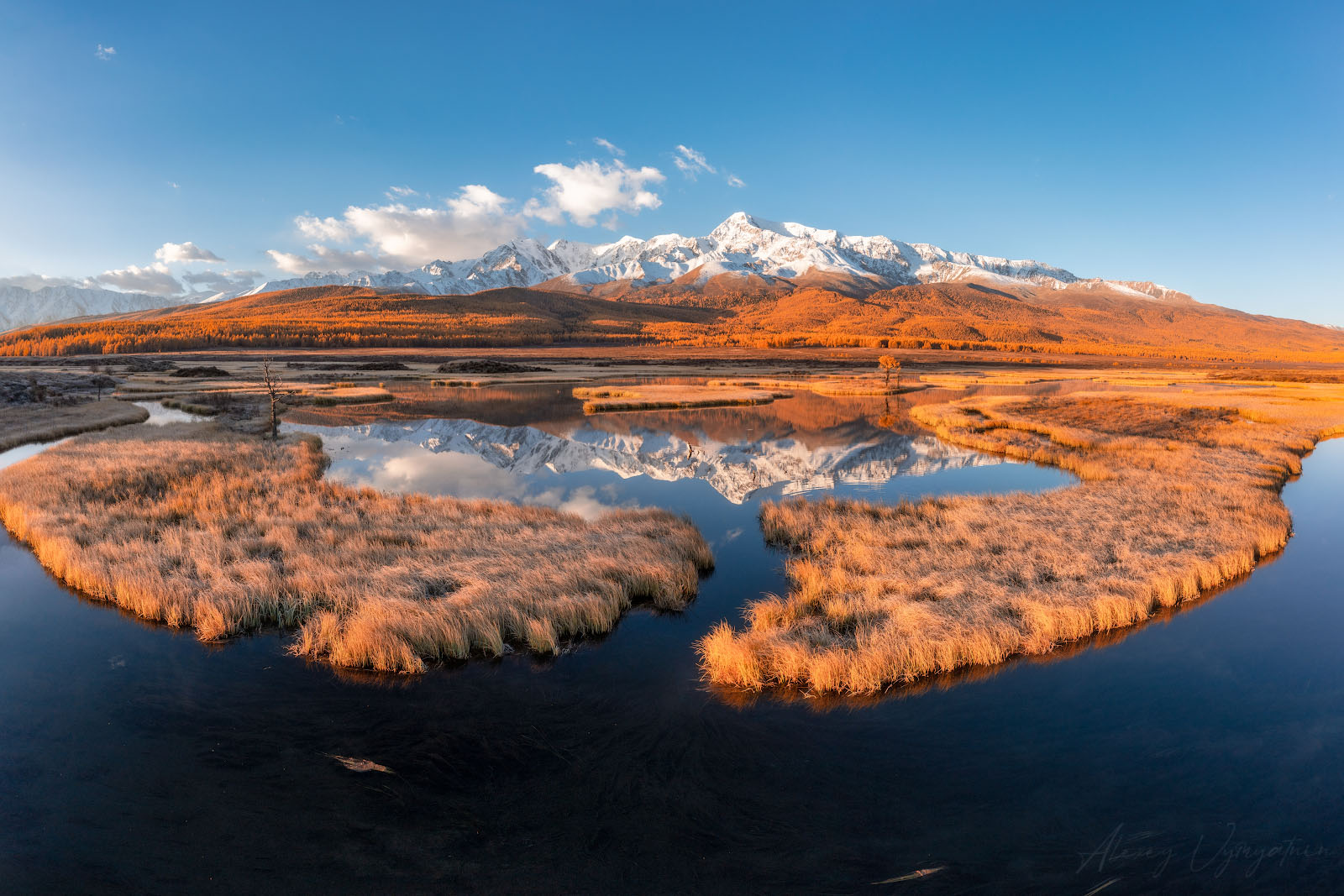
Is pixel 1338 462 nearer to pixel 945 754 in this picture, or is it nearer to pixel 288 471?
pixel 945 754

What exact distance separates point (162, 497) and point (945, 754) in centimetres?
2135

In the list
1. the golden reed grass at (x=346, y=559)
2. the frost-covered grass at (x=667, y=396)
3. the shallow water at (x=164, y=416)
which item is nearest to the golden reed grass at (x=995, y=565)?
the golden reed grass at (x=346, y=559)

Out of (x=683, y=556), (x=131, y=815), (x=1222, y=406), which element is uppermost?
(x=1222, y=406)

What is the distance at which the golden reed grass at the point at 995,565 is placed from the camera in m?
9.84

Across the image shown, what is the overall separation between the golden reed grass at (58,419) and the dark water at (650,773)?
91.8ft

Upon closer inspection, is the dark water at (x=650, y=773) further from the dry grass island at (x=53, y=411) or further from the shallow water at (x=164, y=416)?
the shallow water at (x=164, y=416)

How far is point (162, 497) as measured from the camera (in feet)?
60.0

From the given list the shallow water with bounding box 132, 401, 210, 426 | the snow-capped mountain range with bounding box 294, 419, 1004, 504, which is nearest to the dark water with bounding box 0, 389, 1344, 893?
the snow-capped mountain range with bounding box 294, 419, 1004, 504

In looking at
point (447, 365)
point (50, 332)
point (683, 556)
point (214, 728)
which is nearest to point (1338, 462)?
point (683, 556)
